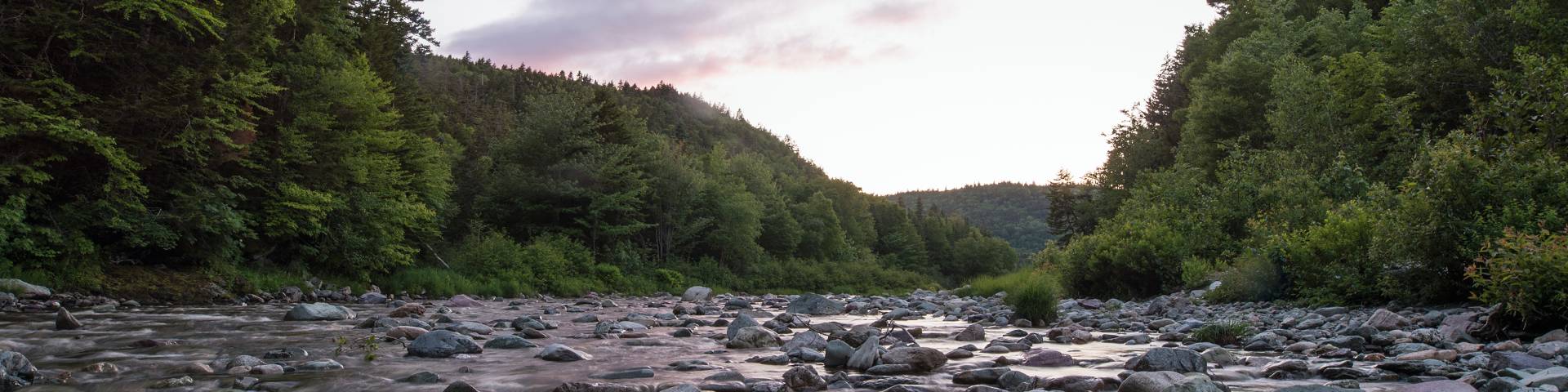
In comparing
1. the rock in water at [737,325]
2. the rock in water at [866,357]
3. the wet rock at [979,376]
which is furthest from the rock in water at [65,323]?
the wet rock at [979,376]

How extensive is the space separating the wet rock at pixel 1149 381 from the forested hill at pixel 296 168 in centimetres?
1720

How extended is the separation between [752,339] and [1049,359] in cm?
330

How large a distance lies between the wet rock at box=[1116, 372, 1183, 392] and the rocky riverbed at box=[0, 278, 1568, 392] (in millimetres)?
12

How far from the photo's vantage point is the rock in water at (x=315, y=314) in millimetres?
11734

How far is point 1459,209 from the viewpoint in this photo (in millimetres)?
8883

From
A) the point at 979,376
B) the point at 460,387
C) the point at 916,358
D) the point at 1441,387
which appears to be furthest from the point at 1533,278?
the point at 460,387

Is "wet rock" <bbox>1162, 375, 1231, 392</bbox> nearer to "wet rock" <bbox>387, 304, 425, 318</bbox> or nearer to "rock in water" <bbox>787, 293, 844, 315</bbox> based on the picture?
"rock in water" <bbox>787, 293, 844, 315</bbox>

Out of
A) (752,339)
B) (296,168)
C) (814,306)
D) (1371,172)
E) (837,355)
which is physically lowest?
A: (814,306)

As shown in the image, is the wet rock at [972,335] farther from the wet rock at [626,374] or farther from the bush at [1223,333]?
the wet rock at [626,374]

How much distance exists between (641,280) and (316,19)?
16393 millimetres

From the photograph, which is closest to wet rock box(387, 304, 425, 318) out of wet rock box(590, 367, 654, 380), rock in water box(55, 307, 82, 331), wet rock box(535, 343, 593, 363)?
rock in water box(55, 307, 82, 331)

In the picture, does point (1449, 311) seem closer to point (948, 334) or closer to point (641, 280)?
point (948, 334)

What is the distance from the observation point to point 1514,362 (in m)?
5.21

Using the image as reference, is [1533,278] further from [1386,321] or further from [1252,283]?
[1252,283]
